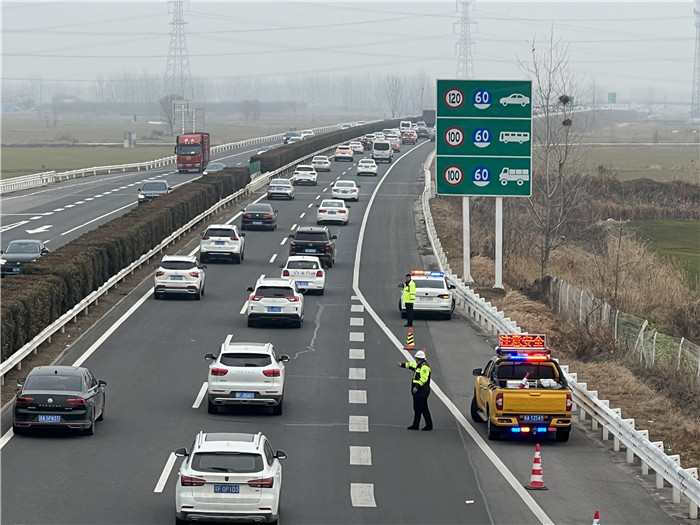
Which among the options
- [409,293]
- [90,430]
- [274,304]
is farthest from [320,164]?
[90,430]

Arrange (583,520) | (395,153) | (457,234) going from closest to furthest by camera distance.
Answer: (583,520) → (457,234) → (395,153)

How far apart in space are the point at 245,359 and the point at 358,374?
564cm

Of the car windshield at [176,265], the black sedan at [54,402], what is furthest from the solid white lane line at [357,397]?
the car windshield at [176,265]

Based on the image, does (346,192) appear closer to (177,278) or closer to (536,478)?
(177,278)

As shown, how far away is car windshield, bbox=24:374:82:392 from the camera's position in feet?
73.4

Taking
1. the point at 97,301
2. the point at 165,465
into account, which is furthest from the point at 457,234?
the point at 165,465

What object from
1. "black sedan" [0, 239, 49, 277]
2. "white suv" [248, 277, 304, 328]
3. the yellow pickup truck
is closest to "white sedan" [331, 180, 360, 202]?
"black sedan" [0, 239, 49, 277]

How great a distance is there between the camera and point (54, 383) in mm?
22531

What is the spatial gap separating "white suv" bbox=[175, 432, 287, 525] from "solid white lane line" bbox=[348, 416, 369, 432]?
7.54m

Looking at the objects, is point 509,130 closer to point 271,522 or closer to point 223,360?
point 223,360

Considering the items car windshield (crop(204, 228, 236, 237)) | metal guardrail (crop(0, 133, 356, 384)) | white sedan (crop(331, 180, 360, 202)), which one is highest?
white sedan (crop(331, 180, 360, 202))

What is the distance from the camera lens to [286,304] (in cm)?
3597

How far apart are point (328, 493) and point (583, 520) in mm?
4011

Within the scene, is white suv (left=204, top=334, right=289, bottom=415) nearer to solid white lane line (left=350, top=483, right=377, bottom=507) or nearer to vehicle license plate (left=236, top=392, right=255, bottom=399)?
vehicle license plate (left=236, top=392, right=255, bottom=399)
